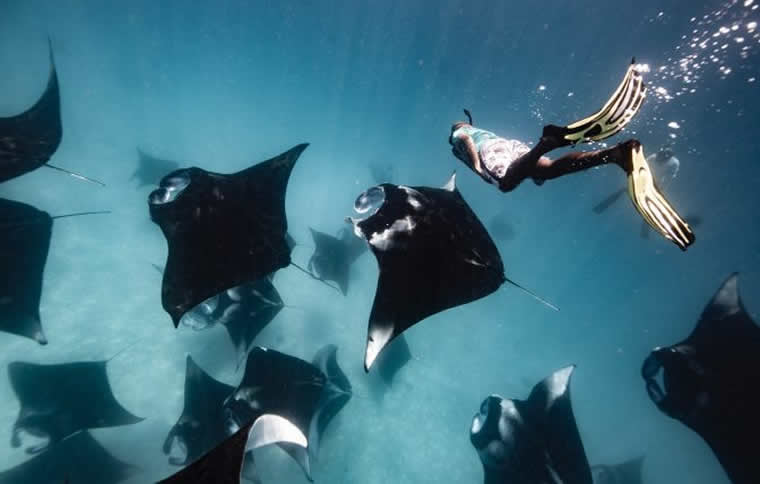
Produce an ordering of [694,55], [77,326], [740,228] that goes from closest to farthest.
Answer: [77,326] < [694,55] < [740,228]

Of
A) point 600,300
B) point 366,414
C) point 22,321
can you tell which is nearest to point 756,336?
point 366,414

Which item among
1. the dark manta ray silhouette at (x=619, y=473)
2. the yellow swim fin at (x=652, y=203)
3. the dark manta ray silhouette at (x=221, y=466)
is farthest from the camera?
the dark manta ray silhouette at (x=619, y=473)

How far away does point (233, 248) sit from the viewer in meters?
4.61

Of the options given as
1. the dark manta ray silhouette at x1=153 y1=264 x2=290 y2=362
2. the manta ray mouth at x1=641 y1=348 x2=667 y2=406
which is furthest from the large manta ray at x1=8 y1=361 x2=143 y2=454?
the manta ray mouth at x1=641 y1=348 x2=667 y2=406

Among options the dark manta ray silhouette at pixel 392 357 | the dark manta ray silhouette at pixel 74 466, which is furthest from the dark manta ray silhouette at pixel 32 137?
the dark manta ray silhouette at pixel 392 357

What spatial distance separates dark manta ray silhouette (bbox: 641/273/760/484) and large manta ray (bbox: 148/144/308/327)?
5416 millimetres

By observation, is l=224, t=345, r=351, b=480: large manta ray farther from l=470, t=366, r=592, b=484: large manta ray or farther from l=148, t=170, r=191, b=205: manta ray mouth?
l=470, t=366, r=592, b=484: large manta ray

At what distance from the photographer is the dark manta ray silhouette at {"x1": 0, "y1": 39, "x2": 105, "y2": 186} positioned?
5.03m

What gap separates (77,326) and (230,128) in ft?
99.1

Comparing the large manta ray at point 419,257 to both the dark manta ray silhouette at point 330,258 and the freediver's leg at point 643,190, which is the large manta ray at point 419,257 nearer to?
the freediver's leg at point 643,190

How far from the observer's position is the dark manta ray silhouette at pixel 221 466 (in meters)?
1.61

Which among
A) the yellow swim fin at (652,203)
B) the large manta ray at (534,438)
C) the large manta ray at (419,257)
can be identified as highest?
the yellow swim fin at (652,203)

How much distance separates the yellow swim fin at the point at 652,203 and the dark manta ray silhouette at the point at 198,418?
18.7ft

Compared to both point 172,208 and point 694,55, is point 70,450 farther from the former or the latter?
point 694,55
